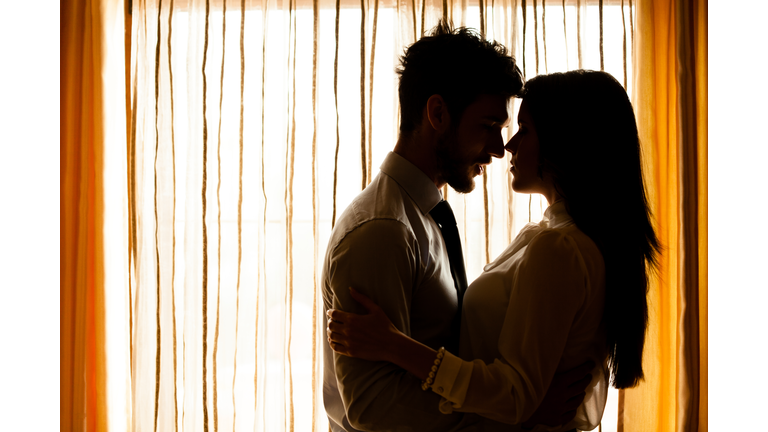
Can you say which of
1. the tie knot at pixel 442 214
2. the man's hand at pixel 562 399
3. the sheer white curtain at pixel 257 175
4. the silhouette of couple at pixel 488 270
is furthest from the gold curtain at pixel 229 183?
the man's hand at pixel 562 399

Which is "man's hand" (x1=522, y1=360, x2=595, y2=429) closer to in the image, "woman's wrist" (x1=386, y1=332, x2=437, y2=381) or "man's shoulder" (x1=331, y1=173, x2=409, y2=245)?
"woman's wrist" (x1=386, y1=332, x2=437, y2=381)

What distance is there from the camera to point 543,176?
1.21 m

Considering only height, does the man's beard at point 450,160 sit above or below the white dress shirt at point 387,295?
above

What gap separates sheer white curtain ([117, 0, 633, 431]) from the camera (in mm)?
2178

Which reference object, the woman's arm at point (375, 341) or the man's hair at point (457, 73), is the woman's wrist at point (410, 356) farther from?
the man's hair at point (457, 73)

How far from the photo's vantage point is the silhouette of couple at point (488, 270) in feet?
3.26

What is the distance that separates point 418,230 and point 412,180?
139 mm

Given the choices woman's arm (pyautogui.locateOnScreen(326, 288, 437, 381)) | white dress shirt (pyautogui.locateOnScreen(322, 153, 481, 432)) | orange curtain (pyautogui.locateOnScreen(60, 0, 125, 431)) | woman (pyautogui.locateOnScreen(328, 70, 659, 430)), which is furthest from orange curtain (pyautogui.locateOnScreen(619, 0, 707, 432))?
orange curtain (pyautogui.locateOnScreen(60, 0, 125, 431))

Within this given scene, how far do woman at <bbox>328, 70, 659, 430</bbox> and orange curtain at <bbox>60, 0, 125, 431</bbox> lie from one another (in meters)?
1.75

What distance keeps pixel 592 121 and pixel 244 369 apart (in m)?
1.88

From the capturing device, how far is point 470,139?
1235mm

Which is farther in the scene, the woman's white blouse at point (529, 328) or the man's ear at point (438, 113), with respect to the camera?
the man's ear at point (438, 113)

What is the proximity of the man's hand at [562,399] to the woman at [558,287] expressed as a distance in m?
0.03
